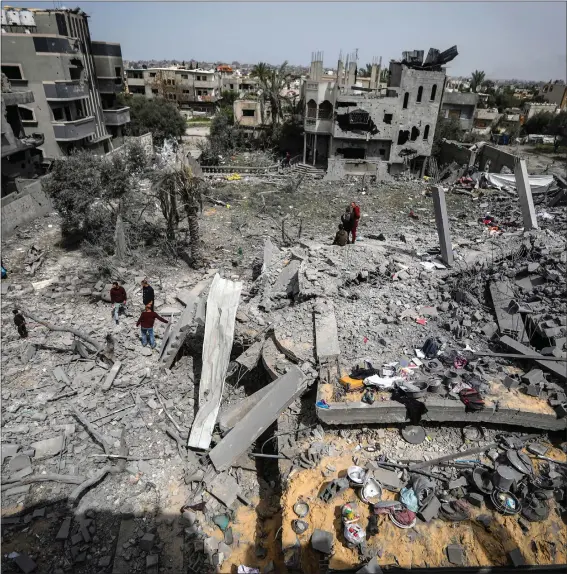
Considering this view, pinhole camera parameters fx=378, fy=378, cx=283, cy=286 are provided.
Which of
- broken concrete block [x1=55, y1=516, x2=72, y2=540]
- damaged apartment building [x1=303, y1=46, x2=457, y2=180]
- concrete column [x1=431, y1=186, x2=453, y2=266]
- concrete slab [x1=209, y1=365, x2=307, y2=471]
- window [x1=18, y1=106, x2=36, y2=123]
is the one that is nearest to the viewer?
broken concrete block [x1=55, y1=516, x2=72, y2=540]

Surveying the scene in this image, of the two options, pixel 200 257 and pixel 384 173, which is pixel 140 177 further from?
pixel 384 173

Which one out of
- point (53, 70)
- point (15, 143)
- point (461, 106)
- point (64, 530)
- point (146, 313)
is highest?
point (53, 70)

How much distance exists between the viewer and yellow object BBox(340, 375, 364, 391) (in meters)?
6.31

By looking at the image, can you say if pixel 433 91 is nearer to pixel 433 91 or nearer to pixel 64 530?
pixel 433 91

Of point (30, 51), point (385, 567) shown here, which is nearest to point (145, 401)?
point (385, 567)

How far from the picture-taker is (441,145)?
29.1 metres

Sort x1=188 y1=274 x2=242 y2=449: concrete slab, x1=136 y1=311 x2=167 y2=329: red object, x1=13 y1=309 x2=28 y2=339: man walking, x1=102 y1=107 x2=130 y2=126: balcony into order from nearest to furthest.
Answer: x1=188 y1=274 x2=242 y2=449: concrete slab < x1=136 y1=311 x2=167 y2=329: red object < x1=13 y1=309 x2=28 y2=339: man walking < x1=102 y1=107 x2=130 y2=126: balcony

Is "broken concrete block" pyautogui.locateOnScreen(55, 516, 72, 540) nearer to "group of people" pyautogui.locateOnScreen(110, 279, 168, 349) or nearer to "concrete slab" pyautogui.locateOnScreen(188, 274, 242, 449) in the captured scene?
"concrete slab" pyautogui.locateOnScreen(188, 274, 242, 449)

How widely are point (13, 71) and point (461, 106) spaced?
40.3m

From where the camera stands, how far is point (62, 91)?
21672 millimetres

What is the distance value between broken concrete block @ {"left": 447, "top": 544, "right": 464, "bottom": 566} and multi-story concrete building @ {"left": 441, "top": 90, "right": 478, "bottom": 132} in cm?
4327

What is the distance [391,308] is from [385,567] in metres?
4.95

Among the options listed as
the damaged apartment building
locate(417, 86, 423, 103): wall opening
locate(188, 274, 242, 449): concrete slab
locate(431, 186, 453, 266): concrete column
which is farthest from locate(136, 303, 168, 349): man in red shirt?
locate(417, 86, 423, 103): wall opening

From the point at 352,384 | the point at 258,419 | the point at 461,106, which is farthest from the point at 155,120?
the point at 352,384
